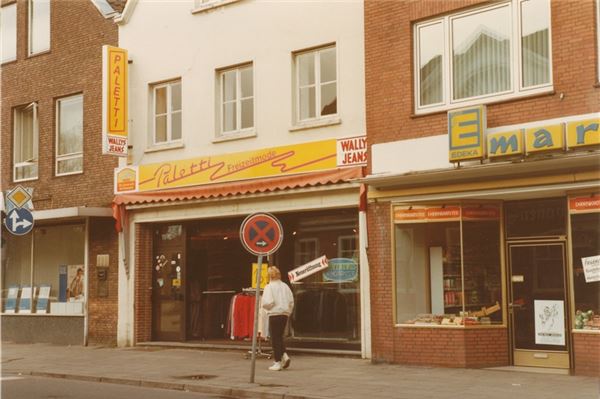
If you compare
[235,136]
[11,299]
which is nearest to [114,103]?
[235,136]

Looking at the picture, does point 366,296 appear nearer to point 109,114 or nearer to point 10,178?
point 109,114

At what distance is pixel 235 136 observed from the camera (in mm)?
18469

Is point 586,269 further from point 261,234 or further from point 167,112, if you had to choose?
point 167,112

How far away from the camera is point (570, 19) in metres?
13.6

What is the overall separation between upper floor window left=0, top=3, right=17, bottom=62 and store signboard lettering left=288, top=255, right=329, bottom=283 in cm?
1121

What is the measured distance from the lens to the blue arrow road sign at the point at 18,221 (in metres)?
16.8

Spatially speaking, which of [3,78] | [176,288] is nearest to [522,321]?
[176,288]

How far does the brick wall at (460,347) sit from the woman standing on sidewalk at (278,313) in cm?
222

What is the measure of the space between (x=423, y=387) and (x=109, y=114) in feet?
34.5

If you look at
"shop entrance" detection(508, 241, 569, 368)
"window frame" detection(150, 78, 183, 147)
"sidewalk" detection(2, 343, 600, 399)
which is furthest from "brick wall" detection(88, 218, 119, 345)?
"shop entrance" detection(508, 241, 569, 368)

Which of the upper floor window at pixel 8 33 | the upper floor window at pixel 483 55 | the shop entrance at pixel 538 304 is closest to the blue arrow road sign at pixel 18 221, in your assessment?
the upper floor window at pixel 483 55

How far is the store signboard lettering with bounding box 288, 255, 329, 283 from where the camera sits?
56.5 feet

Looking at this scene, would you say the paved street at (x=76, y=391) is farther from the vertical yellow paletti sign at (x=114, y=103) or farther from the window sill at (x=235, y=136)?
the vertical yellow paletti sign at (x=114, y=103)

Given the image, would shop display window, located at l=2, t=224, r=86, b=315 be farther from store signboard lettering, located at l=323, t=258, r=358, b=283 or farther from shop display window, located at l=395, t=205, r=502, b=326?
shop display window, located at l=395, t=205, r=502, b=326
